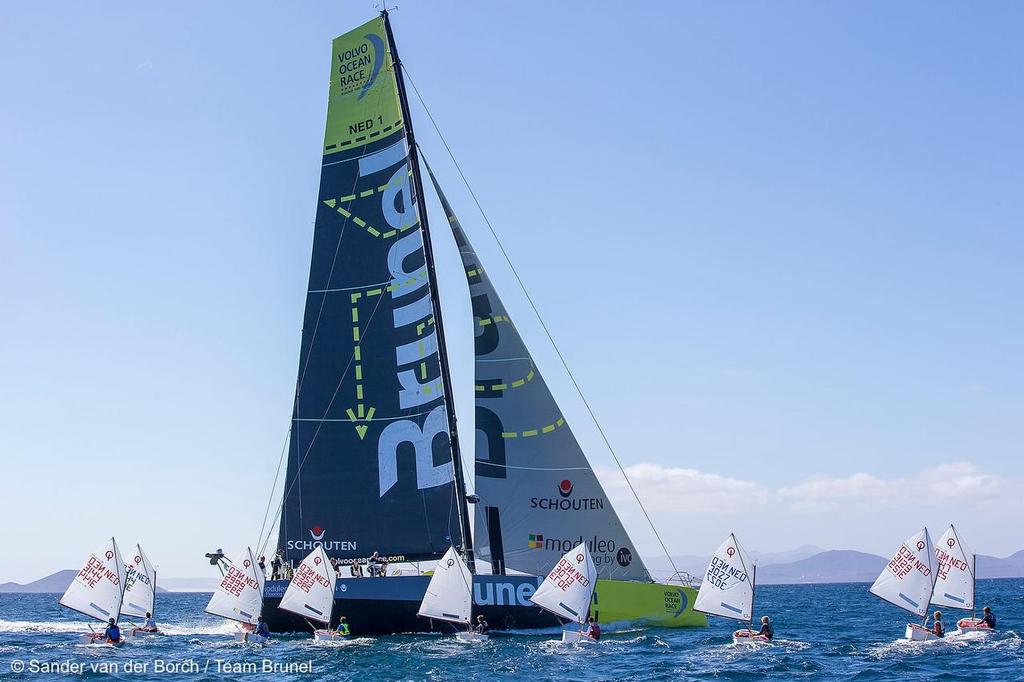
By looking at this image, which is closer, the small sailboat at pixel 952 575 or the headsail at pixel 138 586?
the small sailboat at pixel 952 575

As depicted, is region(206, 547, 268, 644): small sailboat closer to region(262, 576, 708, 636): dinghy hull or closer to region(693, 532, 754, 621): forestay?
region(262, 576, 708, 636): dinghy hull

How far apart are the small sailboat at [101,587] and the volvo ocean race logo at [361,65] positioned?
60.2ft

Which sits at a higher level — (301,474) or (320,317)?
(320,317)

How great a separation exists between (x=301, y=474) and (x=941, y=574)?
21466 mm

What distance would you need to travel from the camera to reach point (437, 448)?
37.1 m

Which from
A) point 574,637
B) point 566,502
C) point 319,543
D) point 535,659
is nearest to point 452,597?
point 574,637

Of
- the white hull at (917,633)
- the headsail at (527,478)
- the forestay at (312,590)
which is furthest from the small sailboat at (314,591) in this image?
the white hull at (917,633)

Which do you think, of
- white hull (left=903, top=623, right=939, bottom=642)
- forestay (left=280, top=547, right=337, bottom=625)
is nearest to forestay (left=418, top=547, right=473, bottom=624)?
forestay (left=280, top=547, right=337, bottom=625)

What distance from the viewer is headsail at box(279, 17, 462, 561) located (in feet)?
122

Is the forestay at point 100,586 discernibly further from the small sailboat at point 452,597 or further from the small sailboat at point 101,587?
the small sailboat at point 452,597

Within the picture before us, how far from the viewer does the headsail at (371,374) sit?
37.1m

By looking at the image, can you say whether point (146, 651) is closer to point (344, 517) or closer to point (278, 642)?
point (278, 642)

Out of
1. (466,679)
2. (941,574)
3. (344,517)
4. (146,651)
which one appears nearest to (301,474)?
(344,517)

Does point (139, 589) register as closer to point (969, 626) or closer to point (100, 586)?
point (100, 586)
